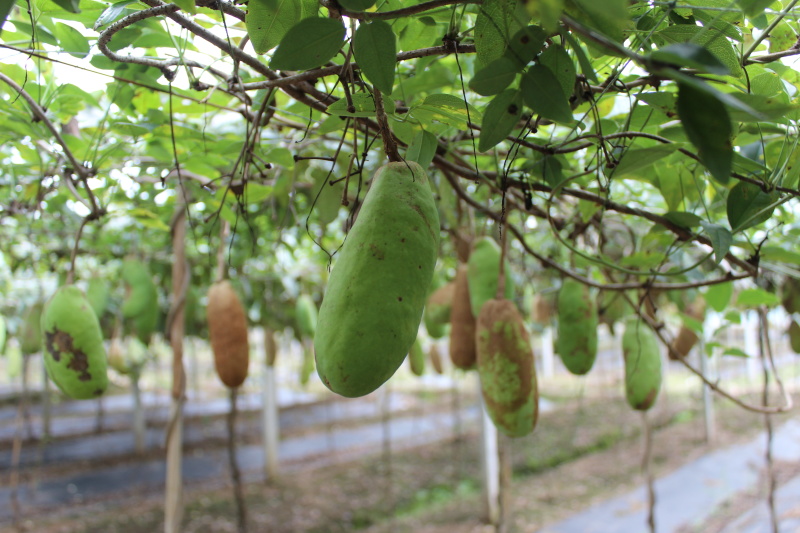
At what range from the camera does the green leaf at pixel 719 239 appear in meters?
0.62

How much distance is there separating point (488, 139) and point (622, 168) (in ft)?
0.91

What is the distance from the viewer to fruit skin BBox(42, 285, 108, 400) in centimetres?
84

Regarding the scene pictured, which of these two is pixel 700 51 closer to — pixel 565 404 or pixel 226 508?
pixel 226 508

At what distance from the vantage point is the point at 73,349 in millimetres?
841

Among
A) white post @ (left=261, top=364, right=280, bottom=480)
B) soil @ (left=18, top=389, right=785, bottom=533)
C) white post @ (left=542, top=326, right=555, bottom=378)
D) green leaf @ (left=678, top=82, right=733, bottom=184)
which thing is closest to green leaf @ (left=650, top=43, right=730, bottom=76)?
green leaf @ (left=678, top=82, right=733, bottom=184)

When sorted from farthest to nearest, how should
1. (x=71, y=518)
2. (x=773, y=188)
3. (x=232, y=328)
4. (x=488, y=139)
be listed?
(x=71, y=518)
(x=232, y=328)
(x=773, y=188)
(x=488, y=139)

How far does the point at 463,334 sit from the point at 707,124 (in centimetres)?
76

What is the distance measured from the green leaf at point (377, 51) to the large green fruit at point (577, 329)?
2.31ft

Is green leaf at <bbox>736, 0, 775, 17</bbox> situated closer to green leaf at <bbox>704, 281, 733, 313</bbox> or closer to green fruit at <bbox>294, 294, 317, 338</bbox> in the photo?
green leaf at <bbox>704, 281, 733, 313</bbox>

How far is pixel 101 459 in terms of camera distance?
652cm

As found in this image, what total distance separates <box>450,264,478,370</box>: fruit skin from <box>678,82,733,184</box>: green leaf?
2.38 feet

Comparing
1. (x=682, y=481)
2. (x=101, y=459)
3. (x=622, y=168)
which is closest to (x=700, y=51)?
(x=622, y=168)

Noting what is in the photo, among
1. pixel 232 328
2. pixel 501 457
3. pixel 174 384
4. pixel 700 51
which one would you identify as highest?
pixel 700 51

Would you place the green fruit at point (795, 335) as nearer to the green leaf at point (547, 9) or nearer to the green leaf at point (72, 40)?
the green leaf at point (547, 9)
